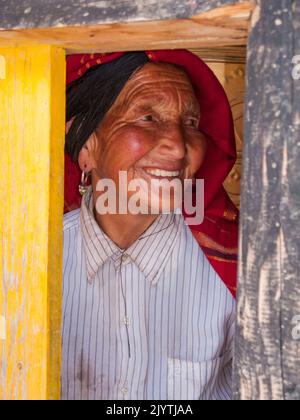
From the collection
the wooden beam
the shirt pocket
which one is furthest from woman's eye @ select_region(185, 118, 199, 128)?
the wooden beam

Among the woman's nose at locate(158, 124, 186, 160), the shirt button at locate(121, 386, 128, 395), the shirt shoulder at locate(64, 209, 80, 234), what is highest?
the woman's nose at locate(158, 124, 186, 160)

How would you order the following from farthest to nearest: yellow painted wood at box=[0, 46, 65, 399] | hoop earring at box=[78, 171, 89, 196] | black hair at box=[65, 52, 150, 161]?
1. hoop earring at box=[78, 171, 89, 196]
2. black hair at box=[65, 52, 150, 161]
3. yellow painted wood at box=[0, 46, 65, 399]

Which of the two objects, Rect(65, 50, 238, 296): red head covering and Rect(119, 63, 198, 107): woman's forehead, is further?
Rect(65, 50, 238, 296): red head covering

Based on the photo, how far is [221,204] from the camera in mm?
2801

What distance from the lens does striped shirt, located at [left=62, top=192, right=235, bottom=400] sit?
2.67m

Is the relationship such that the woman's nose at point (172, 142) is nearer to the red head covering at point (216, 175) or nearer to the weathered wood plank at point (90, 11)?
the red head covering at point (216, 175)

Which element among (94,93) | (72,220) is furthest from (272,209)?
(72,220)

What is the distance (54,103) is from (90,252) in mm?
1387

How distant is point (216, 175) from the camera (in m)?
2.77

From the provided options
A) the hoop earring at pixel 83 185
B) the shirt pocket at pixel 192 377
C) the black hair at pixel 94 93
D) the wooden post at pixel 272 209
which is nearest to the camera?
the wooden post at pixel 272 209

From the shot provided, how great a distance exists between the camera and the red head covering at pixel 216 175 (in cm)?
269

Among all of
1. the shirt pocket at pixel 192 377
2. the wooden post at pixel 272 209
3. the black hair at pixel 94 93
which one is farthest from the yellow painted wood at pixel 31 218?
the shirt pocket at pixel 192 377

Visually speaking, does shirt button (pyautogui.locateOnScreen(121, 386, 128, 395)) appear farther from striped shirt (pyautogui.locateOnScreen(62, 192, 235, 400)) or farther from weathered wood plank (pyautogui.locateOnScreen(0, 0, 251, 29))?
weathered wood plank (pyautogui.locateOnScreen(0, 0, 251, 29))
